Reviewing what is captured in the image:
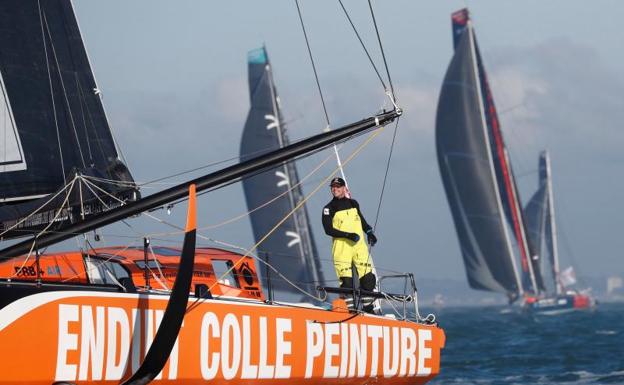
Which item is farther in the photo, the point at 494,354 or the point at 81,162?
the point at 494,354

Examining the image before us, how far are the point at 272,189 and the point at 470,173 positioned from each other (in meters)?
14.7

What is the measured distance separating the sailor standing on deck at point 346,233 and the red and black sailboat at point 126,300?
406 mm

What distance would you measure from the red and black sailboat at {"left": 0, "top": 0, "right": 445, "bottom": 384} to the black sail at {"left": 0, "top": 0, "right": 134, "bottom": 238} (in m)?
0.01

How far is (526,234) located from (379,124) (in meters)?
43.3

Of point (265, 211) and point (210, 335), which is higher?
point (265, 211)

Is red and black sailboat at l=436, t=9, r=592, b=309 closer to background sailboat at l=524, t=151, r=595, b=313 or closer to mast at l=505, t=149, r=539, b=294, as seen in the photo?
mast at l=505, t=149, r=539, b=294

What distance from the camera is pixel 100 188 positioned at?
9.17 meters

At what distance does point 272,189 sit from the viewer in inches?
1503

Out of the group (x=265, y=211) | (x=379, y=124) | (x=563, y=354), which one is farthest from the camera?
(x=265, y=211)

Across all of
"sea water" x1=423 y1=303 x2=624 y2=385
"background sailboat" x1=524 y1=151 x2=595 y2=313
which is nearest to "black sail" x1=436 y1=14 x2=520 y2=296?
"background sailboat" x1=524 y1=151 x2=595 y2=313

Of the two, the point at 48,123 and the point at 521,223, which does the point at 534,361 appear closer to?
the point at 48,123

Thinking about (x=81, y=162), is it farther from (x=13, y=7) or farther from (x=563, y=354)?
(x=563, y=354)

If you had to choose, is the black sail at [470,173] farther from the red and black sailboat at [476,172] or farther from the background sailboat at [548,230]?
the background sailboat at [548,230]

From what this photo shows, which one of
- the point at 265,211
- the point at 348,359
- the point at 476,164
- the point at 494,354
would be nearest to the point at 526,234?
the point at 476,164
